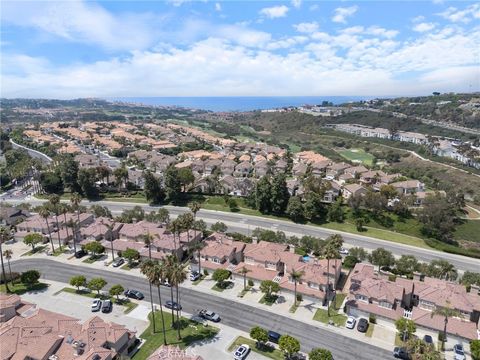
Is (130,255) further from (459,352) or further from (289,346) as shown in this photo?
(459,352)

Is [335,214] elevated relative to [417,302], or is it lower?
elevated

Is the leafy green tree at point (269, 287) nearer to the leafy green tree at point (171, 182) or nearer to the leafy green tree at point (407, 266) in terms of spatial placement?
the leafy green tree at point (407, 266)

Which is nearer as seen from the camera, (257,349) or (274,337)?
(257,349)

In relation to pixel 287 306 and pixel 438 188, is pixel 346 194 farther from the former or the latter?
pixel 287 306

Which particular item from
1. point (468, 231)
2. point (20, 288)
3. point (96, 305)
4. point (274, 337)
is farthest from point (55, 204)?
point (468, 231)

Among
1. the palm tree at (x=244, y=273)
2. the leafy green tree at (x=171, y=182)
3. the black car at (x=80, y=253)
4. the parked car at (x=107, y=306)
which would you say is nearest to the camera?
the parked car at (x=107, y=306)

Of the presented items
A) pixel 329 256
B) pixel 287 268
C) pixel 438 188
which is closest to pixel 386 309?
pixel 329 256

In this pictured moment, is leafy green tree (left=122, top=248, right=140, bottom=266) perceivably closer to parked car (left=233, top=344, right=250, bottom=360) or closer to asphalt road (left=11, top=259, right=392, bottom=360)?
asphalt road (left=11, top=259, right=392, bottom=360)

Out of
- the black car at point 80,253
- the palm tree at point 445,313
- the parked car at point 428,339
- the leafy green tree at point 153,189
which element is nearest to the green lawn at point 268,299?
the parked car at point 428,339
